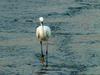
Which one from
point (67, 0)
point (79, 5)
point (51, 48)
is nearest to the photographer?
point (51, 48)

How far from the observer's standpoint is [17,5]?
3134 centimetres

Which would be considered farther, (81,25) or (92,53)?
(81,25)

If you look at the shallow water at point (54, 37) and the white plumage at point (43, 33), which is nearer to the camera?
the shallow water at point (54, 37)

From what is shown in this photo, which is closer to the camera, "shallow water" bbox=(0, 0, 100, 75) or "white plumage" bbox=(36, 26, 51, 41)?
"shallow water" bbox=(0, 0, 100, 75)

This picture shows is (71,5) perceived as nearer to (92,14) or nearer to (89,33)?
(92,14)

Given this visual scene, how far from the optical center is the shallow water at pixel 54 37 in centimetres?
1797

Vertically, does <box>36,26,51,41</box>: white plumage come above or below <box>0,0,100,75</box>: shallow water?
above

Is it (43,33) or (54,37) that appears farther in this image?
(54,37)

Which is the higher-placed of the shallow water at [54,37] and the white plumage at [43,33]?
the white plumage at [43,33]

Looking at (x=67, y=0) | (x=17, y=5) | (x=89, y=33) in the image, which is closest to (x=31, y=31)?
(x=89, y=33)

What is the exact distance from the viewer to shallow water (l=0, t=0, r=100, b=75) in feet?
59.0

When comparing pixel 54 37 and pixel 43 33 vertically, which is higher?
pixel 43 33

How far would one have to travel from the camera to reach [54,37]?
75.2ft

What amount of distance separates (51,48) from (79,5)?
10746 mm
